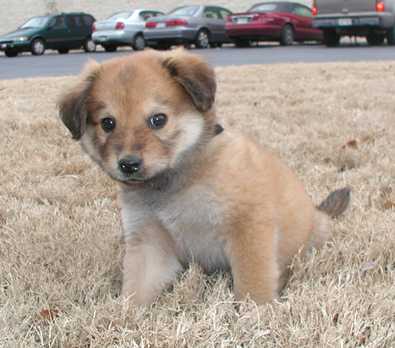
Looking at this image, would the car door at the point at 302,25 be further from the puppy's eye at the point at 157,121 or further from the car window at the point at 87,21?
the puppy's eye at the point at 157,121

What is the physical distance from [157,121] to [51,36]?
20.9 metres

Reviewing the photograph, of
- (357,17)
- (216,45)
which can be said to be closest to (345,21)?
(357,17)

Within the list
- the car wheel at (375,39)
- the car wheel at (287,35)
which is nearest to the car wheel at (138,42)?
the car wheel at (287,35)

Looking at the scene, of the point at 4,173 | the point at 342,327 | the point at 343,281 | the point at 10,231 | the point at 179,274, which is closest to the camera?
the point at 342,327

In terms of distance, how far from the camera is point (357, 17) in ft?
57.5

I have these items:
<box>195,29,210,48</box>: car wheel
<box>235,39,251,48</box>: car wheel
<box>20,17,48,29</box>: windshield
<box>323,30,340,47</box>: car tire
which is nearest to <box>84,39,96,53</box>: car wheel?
<box>20,17,48,29</box>: windshield

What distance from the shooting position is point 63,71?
45.6 ft

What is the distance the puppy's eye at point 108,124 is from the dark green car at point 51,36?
65.9 feet

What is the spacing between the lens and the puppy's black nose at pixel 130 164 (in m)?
2.40

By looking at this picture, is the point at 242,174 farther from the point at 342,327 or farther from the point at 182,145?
the point at 342,327

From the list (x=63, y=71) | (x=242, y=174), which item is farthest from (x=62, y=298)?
(x=63, y=71)

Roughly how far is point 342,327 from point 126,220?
1.00m

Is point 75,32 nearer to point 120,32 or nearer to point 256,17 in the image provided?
point 120,32

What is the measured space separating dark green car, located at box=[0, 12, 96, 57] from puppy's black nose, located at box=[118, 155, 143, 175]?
801 inches
